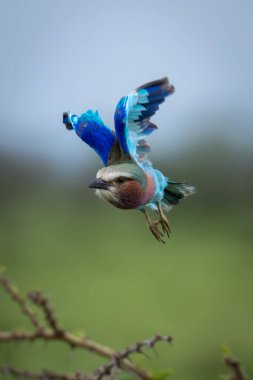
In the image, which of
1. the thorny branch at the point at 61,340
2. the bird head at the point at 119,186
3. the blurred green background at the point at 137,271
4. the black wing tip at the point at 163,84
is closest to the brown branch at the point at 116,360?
the thorny branch at the point at 61,340

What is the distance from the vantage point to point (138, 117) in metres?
1.23

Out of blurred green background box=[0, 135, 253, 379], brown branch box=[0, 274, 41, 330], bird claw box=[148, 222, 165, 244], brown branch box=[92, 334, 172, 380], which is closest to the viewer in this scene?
bird claw box=[148, 222, 165, 244]

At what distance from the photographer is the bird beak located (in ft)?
3.69

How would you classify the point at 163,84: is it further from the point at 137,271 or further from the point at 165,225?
the point at 137,271

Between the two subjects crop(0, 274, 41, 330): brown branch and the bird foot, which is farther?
crop(0, 274, 41, 330): brown branch

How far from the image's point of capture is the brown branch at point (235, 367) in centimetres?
118

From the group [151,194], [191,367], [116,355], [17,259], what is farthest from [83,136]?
[17,259]

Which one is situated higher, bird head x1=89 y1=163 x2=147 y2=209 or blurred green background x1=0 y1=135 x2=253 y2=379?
bird head x1=89 y1=163 x2=147 y2=209

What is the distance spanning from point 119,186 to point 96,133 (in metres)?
0.14

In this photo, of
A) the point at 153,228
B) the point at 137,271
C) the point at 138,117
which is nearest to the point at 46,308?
the point at 153,228

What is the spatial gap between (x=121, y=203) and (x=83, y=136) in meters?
0.16

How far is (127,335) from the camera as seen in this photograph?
10016 millimetres

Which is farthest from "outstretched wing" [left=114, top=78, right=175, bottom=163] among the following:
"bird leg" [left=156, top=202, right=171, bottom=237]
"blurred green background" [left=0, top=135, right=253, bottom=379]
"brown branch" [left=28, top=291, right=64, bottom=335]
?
"blurred green background" [left=0, top=135, right=253, bottom=379]

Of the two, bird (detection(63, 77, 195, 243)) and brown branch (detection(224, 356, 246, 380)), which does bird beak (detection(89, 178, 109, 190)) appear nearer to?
bird (detection(63, 77, 195, 243))
